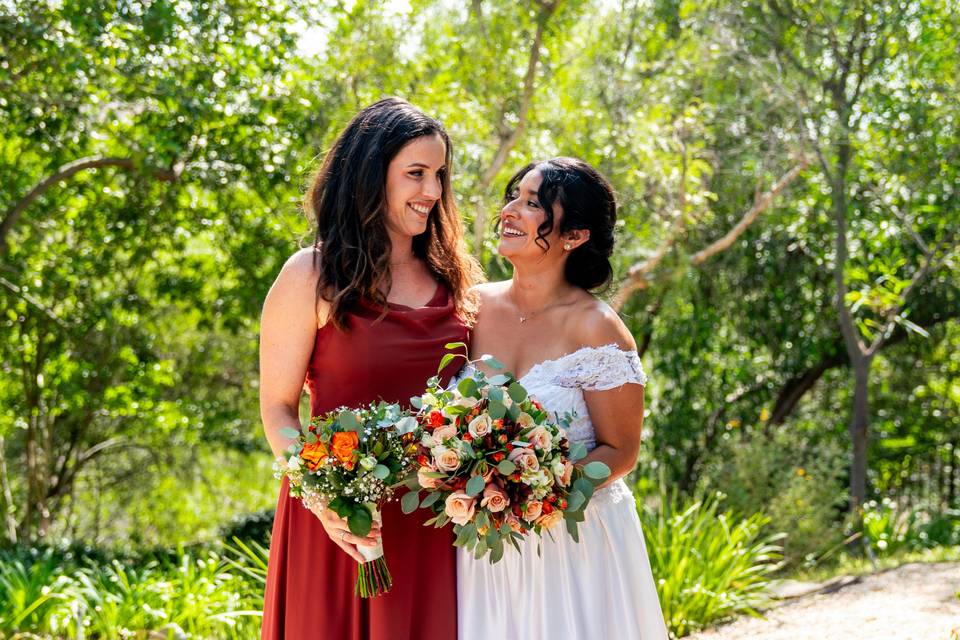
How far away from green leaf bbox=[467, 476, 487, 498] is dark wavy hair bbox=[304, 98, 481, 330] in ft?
2.38

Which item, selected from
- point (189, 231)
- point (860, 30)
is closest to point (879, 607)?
point (860, 30)

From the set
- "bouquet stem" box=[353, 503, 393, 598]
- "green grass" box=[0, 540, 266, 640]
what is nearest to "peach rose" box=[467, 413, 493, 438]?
"bouquet stem" box=[353, 503, 393, 598]

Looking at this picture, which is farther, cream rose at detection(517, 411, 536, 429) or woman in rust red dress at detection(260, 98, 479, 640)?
woman in rust red dress at detection(260, 98, 479, 640)

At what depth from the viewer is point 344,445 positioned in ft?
8.18

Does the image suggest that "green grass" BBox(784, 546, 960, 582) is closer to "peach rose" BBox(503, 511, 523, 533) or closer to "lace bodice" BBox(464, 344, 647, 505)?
"lace bodice" BBox(464, 344, 647, 505)

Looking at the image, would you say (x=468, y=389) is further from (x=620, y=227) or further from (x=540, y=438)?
(x=620, y=227)

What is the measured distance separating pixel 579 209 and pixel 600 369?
0.51 meters

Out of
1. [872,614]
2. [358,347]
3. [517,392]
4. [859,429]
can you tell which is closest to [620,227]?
[859,429]

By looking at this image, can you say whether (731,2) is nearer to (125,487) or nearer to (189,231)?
(189,231)

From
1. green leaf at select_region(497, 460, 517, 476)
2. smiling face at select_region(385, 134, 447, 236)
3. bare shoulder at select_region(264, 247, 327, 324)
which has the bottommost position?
green leaf at select_region(497, 460, 517, 476)

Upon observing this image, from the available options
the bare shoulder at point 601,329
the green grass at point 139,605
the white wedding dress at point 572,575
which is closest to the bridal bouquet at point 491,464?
the white wedding dress at point 572,575

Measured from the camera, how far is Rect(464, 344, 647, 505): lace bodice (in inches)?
117

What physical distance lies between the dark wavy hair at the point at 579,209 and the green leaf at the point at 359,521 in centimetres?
101

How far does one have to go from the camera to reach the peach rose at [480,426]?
2523 mm
